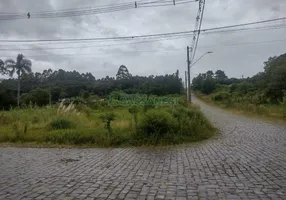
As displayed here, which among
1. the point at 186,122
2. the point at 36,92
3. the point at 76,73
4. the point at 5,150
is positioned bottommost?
the point at 5,150

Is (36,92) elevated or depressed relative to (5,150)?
elevated

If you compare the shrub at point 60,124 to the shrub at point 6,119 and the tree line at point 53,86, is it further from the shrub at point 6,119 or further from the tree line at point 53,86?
the tree line at point 53,86

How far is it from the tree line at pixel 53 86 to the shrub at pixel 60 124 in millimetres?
25176

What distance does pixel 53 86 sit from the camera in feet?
136

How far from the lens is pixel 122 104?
32.5 metres

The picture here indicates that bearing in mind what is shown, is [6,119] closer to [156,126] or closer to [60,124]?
[60,124]

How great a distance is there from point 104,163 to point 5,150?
4838mm

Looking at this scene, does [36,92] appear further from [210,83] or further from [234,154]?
[210,83]

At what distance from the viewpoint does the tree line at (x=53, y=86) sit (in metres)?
40.6

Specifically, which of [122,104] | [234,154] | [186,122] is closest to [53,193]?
[234,154]

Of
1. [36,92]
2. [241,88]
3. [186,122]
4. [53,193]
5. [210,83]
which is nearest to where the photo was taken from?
[53,193]

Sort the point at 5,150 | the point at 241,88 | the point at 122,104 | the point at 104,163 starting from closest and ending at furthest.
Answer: the point at 104,163 → the point at 5,150 → the point at 122,104 → the point at 241,88

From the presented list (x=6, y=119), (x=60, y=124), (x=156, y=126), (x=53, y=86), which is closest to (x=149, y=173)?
(x=156, y=126)

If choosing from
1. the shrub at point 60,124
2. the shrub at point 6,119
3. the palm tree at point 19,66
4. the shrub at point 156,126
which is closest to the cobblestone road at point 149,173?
the shrub at point 156,126
